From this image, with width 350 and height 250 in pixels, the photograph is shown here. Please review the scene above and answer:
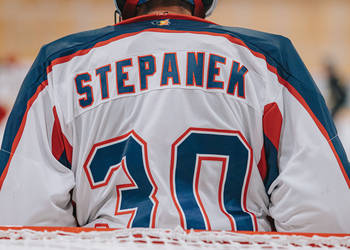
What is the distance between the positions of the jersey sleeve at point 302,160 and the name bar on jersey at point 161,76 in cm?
10

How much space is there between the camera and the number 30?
97 cm

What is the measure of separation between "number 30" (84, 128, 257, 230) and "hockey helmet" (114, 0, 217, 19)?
375 mm

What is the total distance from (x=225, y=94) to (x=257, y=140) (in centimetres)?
12

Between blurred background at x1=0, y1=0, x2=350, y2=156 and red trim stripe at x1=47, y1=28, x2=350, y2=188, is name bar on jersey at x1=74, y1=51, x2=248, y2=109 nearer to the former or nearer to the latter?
red trim stripe at x1=47, y1=28, x2=350, y2=188

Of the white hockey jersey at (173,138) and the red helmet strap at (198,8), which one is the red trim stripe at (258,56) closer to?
the white hockey jersey at (173,138)

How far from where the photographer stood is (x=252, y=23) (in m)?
7.98

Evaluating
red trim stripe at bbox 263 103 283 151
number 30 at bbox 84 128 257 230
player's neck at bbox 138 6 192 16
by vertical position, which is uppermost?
player's neck at bbox 138 6 192 16

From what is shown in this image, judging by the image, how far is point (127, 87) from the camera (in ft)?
3.39

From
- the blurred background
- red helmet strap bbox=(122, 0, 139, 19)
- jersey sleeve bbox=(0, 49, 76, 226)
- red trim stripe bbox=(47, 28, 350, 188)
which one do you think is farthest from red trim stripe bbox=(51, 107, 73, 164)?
the blurred background

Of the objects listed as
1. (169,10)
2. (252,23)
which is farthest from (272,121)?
(252,23)


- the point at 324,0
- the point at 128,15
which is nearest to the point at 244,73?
the point at 128,15

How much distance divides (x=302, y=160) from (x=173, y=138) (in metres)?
0.28

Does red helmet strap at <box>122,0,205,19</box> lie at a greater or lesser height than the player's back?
greater

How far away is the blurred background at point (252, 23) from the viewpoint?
7723 mm
